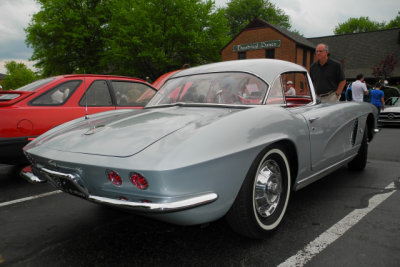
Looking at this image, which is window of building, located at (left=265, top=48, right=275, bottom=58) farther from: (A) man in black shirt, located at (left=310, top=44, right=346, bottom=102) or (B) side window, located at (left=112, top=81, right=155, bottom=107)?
(B) side window, located at (left=112, top=81, right=155, bottom=107)

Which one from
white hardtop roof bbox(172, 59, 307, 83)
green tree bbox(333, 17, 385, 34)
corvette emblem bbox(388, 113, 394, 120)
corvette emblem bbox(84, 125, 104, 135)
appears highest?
green tree bbox(333, 17, 385, 34)

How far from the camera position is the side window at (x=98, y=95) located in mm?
4695

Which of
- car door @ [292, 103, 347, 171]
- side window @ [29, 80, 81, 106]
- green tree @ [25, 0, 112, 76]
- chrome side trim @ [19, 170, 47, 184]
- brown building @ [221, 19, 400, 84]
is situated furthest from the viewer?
brown building @ [221, 19, 400, 84]

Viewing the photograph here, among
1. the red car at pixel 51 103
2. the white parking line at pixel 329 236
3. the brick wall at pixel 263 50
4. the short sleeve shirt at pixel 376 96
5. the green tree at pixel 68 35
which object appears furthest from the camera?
the brick wall at pixel 263 50

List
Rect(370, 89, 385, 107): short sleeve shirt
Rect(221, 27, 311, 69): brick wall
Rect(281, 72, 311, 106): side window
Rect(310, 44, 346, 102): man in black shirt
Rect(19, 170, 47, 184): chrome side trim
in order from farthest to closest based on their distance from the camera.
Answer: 1. Rect(221, 27, 311, 69): brick wall
2. Rect(370, 89, 385, 107): short sleeve shirt
3. Rect(310, 44, 346, 102): man in black shirt
4. Rect(281, 72, 311, 106): side window
5. Rect(19, 170, 47, 184): chrome side trim

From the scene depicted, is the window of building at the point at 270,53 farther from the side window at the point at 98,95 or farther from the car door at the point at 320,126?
the car door at the point at 320,126

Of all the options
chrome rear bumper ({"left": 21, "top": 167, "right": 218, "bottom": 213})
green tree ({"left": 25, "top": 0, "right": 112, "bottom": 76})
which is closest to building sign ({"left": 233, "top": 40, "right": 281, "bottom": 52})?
green tree ({"left": 25, "top": 0, "right": 112, "bottom": 76})

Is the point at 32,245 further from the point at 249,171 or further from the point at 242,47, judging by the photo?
the point at 242,47

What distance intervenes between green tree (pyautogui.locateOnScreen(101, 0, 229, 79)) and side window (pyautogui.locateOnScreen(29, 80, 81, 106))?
2029 cm

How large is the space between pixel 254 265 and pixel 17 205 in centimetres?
260

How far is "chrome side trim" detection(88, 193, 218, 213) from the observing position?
169cm

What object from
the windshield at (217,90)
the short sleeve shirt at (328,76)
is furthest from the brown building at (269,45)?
the windshield at (217,90)

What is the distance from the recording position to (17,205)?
10.8 feet

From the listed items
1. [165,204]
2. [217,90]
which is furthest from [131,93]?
[165,204]
